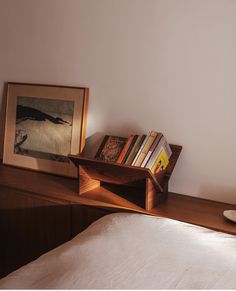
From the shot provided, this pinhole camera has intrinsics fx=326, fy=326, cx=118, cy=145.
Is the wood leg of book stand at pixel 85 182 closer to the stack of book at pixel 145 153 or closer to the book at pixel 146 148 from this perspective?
the stack of book at pixel 145 153

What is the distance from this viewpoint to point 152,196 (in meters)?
1.48

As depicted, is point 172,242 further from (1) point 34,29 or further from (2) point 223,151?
(1) point 34,29

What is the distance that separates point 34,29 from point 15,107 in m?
0.50

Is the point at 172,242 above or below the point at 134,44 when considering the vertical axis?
below

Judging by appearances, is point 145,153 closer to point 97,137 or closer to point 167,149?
point 167,149

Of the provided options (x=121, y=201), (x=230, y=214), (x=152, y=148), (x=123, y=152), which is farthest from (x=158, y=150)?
(x=230, y=214)

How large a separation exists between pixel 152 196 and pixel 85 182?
1.21 ft

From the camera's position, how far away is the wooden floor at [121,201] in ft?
4.50

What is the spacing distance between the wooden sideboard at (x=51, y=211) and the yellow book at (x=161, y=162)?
170 millimetres

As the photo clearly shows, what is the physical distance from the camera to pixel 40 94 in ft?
6.54

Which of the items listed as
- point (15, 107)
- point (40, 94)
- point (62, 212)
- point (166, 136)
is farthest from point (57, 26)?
point (62, 212)

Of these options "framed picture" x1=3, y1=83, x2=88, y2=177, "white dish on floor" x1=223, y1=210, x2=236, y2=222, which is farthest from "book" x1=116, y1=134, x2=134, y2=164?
"white dish on floor" x1=223, y1=210, x2=236, y2=222

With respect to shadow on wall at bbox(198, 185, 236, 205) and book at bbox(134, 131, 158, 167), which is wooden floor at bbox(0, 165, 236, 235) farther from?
book at bbox(134, 131, 158, 167)

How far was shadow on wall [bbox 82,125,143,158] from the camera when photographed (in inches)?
69.2
